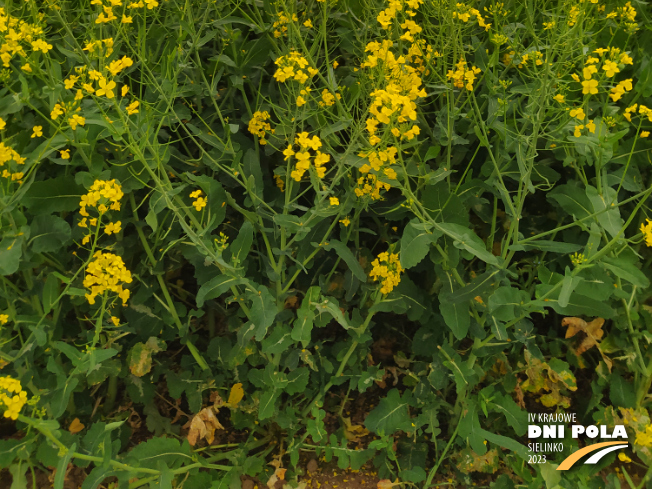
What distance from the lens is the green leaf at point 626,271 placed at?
1686 mm

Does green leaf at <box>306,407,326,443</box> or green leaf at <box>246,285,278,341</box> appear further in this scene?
green leaf at <box>306,407,326,443</box>

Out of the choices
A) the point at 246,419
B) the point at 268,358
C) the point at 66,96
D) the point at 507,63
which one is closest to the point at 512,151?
the point at 507,63

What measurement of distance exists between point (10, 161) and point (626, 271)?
2373 millimetres

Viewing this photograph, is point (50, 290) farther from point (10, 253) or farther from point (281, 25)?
point (281, 25)

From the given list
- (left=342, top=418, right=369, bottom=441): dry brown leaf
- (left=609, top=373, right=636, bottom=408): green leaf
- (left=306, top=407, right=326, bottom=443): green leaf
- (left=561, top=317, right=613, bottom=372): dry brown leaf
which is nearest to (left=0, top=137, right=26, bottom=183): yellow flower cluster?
(left=306, top=407, right=326, bottom=443): green leaf

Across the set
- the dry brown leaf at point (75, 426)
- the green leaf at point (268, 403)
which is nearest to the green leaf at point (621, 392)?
the green leaf at point (268, 403)

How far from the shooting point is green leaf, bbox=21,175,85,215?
1.95 metres

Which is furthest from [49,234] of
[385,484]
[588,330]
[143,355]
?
[588,330]

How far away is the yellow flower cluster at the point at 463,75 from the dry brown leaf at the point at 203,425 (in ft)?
5.90

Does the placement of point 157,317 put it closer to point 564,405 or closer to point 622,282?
point 564,405

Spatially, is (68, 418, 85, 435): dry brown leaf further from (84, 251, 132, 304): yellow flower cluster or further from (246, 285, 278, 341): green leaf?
(246, 285, 278, 341): green leaf

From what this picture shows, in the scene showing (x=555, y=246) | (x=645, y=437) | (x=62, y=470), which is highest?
(x=555, y=246)

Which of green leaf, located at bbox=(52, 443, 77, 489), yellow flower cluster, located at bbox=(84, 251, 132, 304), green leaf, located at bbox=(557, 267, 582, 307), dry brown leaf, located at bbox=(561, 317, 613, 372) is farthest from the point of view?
dry brown leaf, located at bbox=(561, 317, 613, 372)

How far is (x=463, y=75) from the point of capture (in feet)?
6.37
